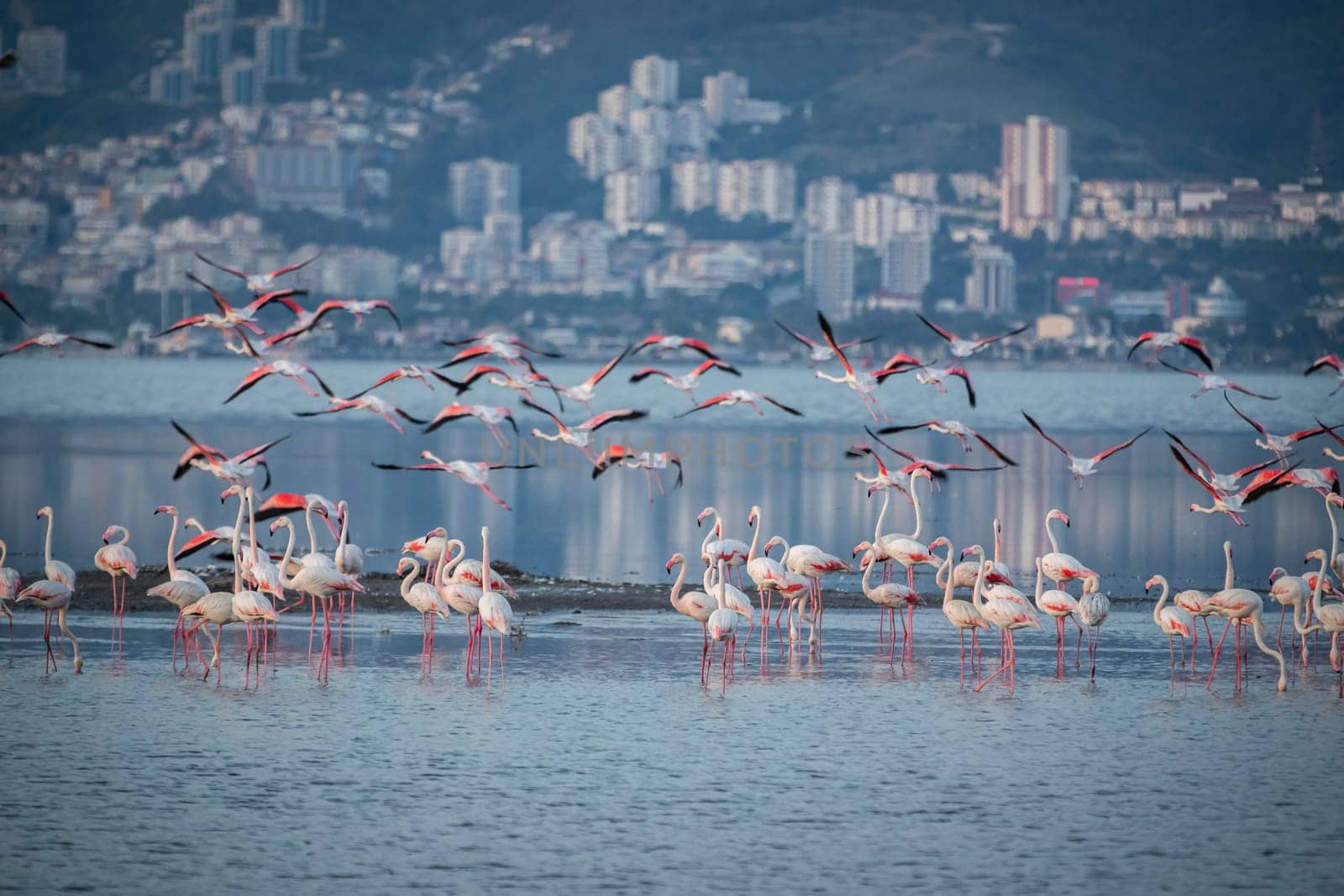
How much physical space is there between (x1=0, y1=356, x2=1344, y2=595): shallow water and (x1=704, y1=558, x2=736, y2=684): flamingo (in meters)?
6.50

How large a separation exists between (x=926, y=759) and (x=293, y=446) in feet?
139

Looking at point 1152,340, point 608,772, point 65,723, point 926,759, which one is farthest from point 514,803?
point 1152,340

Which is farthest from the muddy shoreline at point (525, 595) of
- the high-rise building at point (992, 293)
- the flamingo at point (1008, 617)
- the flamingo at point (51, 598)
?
the high-rise building at point (992, 293)

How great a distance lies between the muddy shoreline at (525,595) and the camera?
20.1m

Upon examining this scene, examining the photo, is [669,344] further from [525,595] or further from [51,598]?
[51,598]

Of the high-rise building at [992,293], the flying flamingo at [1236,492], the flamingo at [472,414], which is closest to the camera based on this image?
the flying flamingo at [1236,492]

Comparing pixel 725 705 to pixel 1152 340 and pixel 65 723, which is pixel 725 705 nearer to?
pixel 65 723

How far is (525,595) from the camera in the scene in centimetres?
2127

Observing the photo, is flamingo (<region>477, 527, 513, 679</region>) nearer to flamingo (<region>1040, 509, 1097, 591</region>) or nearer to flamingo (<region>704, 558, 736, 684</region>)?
flamingo (<region>704, 558, 736, 684</region>)

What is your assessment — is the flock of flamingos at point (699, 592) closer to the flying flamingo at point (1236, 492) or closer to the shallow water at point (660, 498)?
the flying flamingo at point (1236, 492)

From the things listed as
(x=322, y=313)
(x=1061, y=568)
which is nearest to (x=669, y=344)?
(x=322, y=313)

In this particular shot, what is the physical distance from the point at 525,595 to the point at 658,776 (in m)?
8.68

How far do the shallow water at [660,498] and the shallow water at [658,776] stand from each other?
25.5ft

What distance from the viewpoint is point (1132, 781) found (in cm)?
1272
